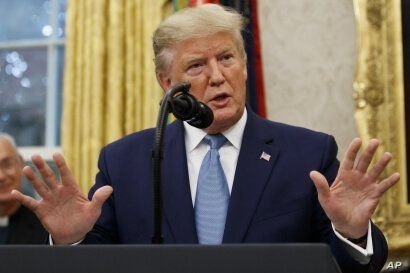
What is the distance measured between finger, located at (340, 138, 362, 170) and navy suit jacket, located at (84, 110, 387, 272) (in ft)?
1.16

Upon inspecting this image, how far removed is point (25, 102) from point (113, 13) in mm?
1197

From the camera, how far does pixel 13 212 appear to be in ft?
12.6

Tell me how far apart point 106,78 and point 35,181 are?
260 centimetres

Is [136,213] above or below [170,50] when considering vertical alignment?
below

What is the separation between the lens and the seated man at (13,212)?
12.2ft

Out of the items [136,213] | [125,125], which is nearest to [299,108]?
[125,125]

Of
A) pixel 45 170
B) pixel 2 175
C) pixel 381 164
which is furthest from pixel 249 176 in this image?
pixel 2 175

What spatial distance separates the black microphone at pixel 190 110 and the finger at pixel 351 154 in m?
0.35

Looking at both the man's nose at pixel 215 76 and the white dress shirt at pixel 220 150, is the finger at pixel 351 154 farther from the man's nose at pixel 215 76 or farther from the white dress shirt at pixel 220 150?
the man's nose at pixel 215 76

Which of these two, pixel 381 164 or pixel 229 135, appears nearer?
pixel 381 164

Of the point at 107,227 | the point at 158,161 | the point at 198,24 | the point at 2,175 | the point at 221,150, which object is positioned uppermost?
the point at 198,24

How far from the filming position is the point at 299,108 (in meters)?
4.15

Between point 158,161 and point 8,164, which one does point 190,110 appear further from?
point 8,164

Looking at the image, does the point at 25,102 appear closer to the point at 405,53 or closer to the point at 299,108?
the point at 299,108
